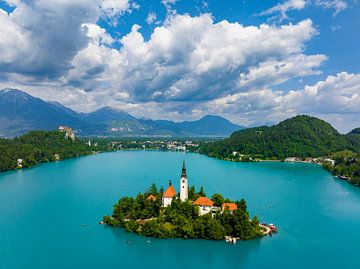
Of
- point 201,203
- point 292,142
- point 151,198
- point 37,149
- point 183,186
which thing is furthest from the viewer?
point 292,142

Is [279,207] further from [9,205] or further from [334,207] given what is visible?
[9,205]

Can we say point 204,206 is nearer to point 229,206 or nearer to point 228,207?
point 229,206

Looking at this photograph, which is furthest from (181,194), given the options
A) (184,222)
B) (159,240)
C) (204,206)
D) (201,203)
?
(159,240)

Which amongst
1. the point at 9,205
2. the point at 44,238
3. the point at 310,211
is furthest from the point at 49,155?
the point at 310,211

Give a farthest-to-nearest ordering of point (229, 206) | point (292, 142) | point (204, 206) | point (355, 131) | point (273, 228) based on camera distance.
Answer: point (355, 131), point (292, 142), point (204, 206), point (273, 228), point (229, 206)

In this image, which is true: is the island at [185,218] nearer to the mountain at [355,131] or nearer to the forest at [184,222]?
the forest at [184,222]
